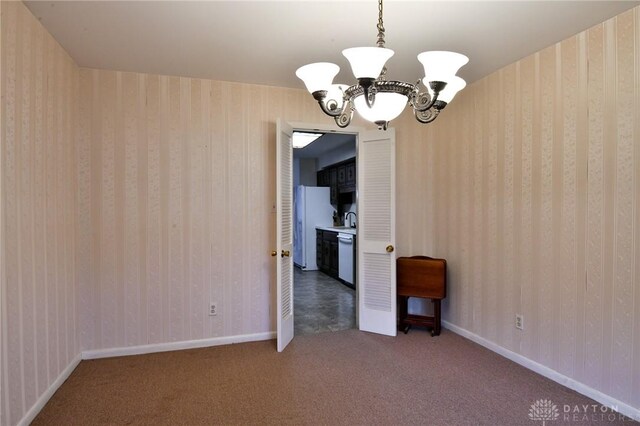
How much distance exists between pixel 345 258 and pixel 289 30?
4110 mm

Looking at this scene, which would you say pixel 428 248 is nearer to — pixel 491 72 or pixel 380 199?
pixel 380 199

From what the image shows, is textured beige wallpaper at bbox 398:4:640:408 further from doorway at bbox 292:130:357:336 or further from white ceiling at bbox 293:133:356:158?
white ceiling at bbox 293:133:356:158

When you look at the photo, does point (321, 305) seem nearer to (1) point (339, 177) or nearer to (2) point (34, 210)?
(1) point (339, 177)

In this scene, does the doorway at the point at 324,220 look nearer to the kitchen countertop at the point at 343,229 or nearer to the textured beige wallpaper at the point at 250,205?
the kitchen countertop at the point at 343,229

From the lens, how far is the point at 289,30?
2.48 metres

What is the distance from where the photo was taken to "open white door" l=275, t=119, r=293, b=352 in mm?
3320

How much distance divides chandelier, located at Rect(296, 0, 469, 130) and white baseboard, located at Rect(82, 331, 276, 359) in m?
2.49

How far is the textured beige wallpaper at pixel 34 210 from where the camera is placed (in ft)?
6.57

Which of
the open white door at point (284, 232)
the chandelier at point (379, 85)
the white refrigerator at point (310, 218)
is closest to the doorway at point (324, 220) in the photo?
the white refrigerator at point (310, 218)

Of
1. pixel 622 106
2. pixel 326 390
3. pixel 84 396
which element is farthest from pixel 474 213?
pixel 84 396

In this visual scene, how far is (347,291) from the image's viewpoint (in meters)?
5.71

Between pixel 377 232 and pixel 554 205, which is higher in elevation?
pixel 554 205

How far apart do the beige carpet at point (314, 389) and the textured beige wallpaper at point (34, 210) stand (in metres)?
0.34

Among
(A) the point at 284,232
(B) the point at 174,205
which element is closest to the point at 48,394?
(B) the point at 174,205
